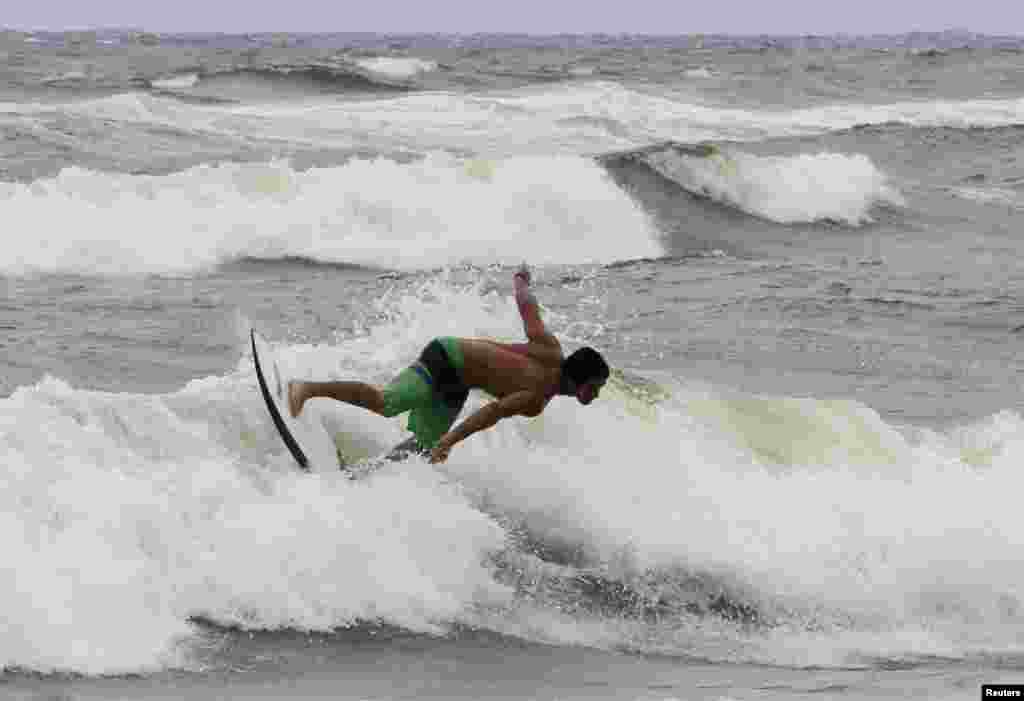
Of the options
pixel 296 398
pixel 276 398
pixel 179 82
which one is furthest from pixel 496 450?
pixel 179 82

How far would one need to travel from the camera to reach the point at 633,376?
1059 cm

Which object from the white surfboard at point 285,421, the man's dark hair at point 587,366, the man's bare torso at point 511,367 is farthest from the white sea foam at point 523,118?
the man's dark hair at point 587,366

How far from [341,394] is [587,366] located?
122 cm

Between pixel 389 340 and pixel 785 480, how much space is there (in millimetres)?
2910

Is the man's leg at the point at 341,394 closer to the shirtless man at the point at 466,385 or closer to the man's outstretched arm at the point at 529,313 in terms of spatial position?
the shirtless man at the point at 466,385

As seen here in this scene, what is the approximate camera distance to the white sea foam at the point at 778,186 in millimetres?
24031

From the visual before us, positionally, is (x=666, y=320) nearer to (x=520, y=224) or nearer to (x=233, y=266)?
(x=233, y=266)

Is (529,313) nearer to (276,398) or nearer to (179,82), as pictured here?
(276,398)

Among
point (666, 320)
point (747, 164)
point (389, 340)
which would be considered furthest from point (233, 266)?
point (747, 164)

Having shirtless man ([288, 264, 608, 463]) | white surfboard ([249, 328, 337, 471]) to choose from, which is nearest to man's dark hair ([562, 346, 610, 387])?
shirtless man ([288, 264, 608, 463])

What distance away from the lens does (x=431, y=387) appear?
7.82 metres

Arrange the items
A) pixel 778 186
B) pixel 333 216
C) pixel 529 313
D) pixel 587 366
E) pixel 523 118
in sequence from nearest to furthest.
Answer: pixel 587 366, pixel 529 313, pixel 333 216, pixel 778 186, pixel 523 118

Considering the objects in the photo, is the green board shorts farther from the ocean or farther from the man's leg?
the ocean

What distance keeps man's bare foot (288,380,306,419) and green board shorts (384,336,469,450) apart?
400mm
